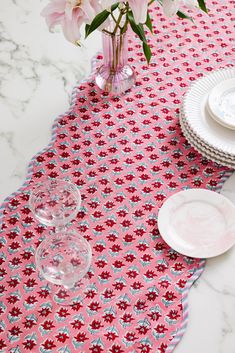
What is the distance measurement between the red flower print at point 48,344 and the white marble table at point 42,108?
0.24 metres

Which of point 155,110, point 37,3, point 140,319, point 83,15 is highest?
point 83,15

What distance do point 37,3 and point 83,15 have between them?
784mm

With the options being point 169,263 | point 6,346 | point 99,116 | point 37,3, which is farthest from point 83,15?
point 37,3

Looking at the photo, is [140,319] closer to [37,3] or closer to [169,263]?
[169,263]

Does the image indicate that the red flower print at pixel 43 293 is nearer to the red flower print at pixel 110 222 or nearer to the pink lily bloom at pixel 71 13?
the red flower print at pixel 110 222

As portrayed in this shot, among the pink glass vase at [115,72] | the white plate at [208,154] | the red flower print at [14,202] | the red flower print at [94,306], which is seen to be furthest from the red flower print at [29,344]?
the pink glass vase at [115,72]

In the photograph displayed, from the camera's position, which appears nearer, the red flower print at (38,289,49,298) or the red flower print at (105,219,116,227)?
the red flower print at (38,289,49,298)

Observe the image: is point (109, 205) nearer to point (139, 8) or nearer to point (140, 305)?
point (140, 305)

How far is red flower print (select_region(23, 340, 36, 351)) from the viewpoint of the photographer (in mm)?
1077

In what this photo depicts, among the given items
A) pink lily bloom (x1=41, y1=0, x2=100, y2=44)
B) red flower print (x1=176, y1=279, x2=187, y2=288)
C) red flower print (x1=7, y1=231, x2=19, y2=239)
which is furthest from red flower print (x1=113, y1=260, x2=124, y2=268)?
pink lily bloom (x1=41, y1=0, x2=100, y2=44)

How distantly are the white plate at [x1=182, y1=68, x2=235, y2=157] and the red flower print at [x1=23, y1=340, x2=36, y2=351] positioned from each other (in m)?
0.59

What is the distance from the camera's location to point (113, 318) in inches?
43.7

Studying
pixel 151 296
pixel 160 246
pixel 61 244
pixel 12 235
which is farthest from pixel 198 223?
pixel 12 235

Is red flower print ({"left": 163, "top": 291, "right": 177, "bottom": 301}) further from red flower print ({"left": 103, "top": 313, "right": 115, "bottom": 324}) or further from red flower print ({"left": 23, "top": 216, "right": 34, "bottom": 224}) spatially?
red flower print ({"left": 23, "top": 216, "right": 34, "bottom": 224})
